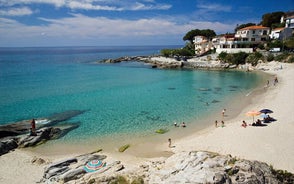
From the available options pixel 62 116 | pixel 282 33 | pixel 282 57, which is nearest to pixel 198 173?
pixel 62 116

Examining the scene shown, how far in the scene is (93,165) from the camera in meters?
13.9

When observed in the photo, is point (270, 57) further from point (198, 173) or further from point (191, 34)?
point (198, 173)

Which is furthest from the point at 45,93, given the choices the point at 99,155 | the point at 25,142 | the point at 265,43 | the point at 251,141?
the point at 265,43

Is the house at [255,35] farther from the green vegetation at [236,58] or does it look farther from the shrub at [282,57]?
the shrub at [282,57]

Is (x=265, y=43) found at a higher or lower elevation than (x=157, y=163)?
higher

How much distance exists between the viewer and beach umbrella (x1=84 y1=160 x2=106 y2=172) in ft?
44.4

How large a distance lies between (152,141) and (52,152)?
866 centimetres

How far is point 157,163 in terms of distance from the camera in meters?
13.7

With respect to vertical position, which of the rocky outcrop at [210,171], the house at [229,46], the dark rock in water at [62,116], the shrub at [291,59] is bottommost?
the dark rock in water at [62,116]

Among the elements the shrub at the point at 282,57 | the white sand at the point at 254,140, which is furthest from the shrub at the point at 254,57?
the white sand at the point at 254,140

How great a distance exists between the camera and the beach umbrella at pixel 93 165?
13547 millimetres

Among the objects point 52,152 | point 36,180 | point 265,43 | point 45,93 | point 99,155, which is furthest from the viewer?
point 265,43

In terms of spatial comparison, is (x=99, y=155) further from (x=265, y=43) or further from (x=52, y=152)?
(x=265, y=43)

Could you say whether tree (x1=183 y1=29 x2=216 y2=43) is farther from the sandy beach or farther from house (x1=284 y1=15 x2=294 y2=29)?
the sandy beach
